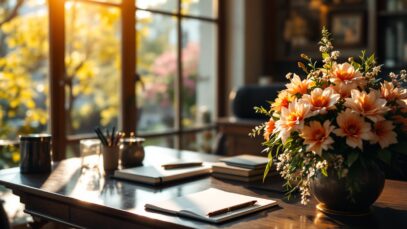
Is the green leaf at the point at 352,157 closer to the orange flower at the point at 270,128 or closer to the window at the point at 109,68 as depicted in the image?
the orange flower at the point at 270,128

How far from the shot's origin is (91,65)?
3.46 m

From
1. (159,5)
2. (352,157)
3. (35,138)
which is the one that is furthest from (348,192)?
(159,5)

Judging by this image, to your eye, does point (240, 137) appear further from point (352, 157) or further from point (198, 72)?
point (352, 157)

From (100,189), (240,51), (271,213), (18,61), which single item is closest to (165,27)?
(240,51)

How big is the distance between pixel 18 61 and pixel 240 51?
217 centimetres

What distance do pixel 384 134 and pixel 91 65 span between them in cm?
256

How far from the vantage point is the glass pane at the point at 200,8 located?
4.18 m

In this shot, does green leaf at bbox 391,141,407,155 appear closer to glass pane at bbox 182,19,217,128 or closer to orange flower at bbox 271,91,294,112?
orange flower at bbox 271,91,294,112

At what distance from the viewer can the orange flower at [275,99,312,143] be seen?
1.27 meters

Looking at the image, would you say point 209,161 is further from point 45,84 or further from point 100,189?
point 45,84

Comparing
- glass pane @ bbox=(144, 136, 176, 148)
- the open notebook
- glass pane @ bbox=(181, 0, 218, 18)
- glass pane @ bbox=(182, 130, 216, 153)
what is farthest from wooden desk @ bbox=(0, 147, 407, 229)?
glass pane @ bbox=(181, 0, 218, 18)

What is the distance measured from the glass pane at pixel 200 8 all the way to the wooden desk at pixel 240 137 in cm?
119

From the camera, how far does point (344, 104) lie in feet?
4.21

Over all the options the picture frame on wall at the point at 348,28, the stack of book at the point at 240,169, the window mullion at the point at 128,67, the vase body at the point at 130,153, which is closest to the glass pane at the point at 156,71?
the window mullion at the point at 128,67
